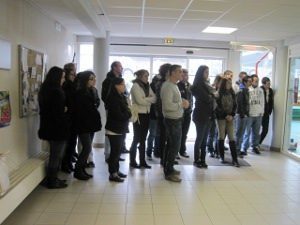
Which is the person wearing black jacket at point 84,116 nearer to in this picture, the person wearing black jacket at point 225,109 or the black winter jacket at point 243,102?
the person wearing black jacket at point 225,109

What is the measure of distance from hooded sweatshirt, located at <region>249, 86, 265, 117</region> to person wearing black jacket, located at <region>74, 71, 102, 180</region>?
329 centimetres

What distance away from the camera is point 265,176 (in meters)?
4.79

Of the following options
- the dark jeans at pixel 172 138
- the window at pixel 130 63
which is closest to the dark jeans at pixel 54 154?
the dark jeans at pixel 172 138

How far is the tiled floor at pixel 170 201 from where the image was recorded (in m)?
3.19

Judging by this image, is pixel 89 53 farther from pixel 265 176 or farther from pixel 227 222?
pixel 227 222

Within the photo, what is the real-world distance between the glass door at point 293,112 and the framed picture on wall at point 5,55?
528 cm

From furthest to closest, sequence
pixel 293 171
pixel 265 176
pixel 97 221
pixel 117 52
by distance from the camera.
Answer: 1. pixel 117 52
2. pixel 293 171
3. pixel 265 176
4. pixel 97 221

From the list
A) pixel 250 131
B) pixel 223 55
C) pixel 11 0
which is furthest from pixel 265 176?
pixel 11 0

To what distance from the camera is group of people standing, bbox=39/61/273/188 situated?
380 cm

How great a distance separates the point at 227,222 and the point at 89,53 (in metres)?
5.44

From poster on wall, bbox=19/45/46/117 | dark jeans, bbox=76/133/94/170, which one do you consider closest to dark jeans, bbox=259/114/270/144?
dark jeans, bbox=76/133/94/170

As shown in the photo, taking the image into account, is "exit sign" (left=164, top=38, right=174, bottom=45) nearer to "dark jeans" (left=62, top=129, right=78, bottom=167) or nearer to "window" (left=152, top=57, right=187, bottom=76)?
"window" (left=152, top=57, right=187, bottom=76)

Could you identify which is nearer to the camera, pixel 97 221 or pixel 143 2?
pixel 97 221

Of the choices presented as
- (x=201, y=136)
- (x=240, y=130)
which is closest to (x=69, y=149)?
(x=201, y=136)
